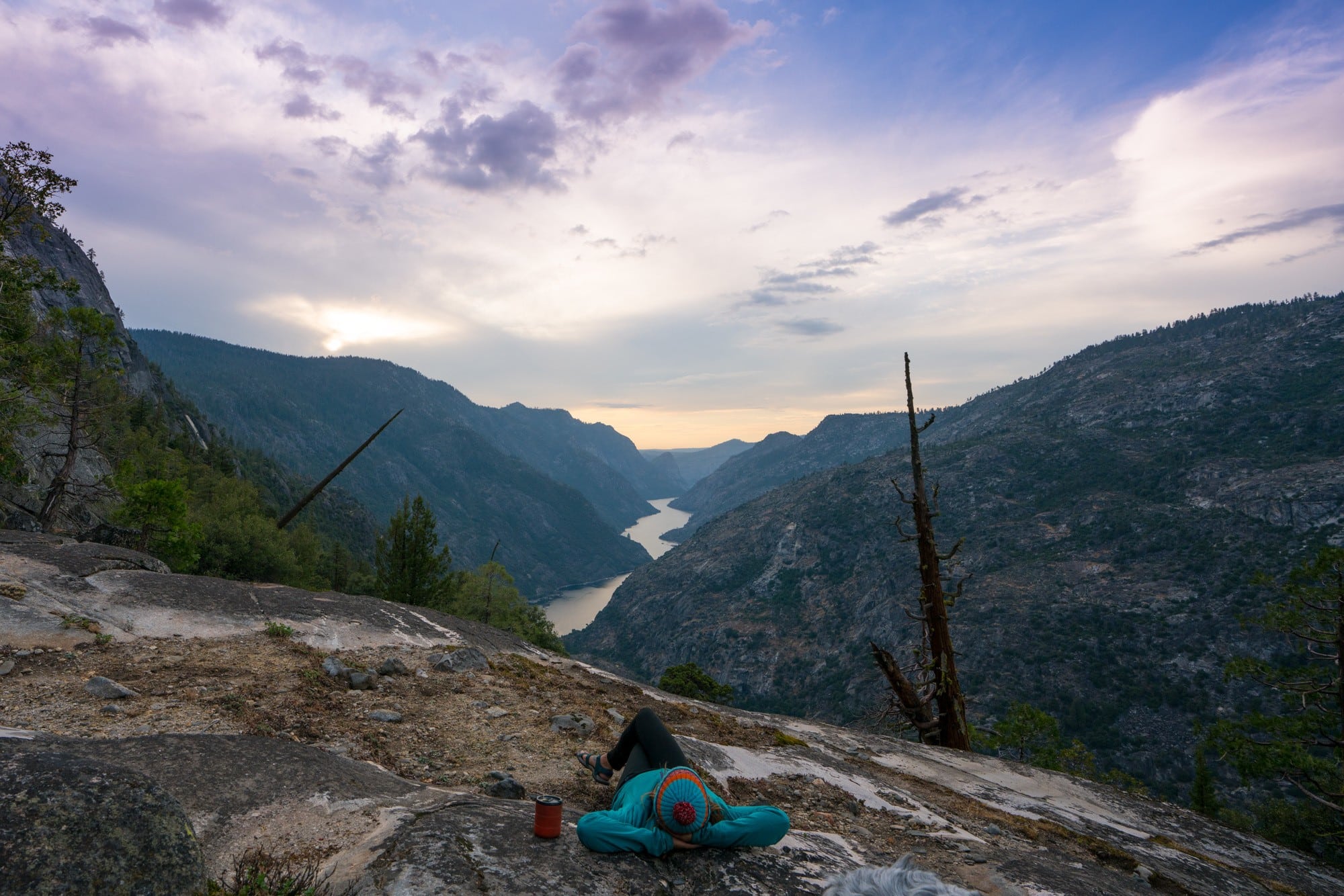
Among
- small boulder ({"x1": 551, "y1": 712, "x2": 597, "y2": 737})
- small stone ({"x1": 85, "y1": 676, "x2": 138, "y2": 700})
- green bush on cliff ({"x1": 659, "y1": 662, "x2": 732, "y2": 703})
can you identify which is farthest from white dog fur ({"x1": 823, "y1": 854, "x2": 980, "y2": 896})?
green bush on cliff ({"x1": 659, "y1": 662, "x2": 732, "y2": 703})

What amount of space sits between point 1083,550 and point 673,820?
10252 cm

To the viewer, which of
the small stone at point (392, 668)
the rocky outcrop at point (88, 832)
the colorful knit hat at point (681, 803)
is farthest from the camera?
the small stone at point (392, 668)

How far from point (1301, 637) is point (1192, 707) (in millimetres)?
62856

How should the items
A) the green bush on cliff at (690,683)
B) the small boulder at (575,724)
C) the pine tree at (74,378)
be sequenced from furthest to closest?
the green bush on cliff at (690,683)
the pine tree at (74,378)
the small boulder at (575,724)

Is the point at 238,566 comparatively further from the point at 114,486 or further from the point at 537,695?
the point at 537,695

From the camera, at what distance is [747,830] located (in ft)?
13.3

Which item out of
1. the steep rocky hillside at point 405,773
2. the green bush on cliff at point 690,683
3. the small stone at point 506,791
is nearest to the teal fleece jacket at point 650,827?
the steep rocky hillside at point 405,773

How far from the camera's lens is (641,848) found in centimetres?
388

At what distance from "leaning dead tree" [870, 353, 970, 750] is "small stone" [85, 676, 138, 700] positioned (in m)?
11.9

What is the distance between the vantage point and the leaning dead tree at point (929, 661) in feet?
39.8

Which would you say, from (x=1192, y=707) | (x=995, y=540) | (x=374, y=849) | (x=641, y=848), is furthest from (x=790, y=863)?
(x=995, y=540)

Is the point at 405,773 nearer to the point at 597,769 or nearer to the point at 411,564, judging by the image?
the point at 597,769

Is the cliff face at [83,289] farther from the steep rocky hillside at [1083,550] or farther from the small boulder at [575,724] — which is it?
the small boulder at [575,724]

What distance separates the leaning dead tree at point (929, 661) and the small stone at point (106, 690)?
11.9 m
